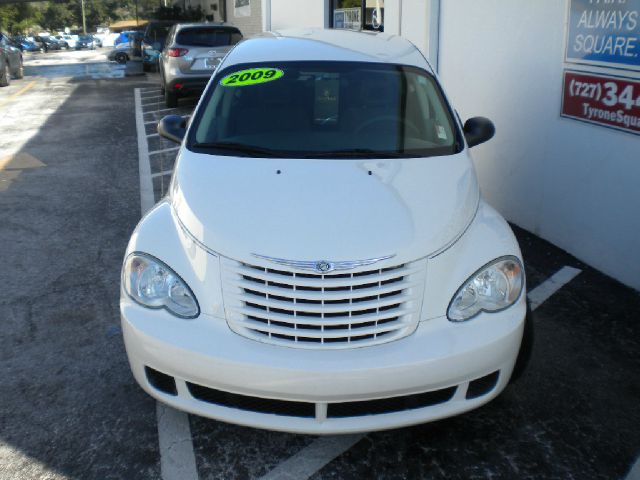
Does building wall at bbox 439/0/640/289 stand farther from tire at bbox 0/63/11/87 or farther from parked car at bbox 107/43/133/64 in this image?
parked car at bbox 107/43/133/64

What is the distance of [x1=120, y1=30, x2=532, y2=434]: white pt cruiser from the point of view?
8.87ft

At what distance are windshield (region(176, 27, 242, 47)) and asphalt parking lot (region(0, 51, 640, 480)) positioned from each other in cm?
864

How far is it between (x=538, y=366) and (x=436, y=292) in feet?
4.46

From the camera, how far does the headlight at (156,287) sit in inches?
114

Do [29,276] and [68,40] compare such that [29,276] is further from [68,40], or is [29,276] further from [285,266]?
[68,40]

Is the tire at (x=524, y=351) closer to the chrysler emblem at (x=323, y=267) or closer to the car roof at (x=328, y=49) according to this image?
the chrysler emblem at (x=323, y=267)

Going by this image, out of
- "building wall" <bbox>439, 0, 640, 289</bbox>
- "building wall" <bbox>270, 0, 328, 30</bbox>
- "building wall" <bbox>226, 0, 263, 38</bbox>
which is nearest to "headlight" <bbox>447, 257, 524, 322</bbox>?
"building wall" <bbox>439, 0, 640, 289</bbox>

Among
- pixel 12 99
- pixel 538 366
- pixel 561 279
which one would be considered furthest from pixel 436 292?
pixel 12 99

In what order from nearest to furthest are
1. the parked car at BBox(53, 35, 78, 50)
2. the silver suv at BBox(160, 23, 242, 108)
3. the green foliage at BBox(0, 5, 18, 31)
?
the silver suv at BBox(160, 23, 242, 108) → the parked car at BBox(53, 35, 78, 50) → the green foliage at BBox(0, 5, 18, 31)

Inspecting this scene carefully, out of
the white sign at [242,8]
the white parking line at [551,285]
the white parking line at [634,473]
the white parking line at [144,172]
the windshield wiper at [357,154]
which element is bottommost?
the white parking line at [634,473]

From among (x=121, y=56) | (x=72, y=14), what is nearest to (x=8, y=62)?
(x=121, y=56)

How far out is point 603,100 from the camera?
5.06m

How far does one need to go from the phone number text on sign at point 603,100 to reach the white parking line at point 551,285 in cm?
117

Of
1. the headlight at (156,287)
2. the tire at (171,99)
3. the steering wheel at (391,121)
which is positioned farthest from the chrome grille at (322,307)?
the tire at (171,99)
